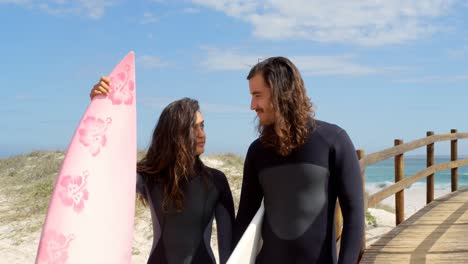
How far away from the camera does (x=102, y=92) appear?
3.02 meters

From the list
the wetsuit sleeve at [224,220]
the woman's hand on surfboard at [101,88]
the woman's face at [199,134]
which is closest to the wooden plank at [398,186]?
the wetsuit sleeve at [224,220]

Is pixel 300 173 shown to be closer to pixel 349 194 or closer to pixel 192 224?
pixel 349 194

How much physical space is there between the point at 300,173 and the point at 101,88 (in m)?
1.22

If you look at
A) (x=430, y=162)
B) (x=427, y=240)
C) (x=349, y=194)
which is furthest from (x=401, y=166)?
(x=349, y=194)

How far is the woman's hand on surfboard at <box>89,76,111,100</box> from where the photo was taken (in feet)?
9.86

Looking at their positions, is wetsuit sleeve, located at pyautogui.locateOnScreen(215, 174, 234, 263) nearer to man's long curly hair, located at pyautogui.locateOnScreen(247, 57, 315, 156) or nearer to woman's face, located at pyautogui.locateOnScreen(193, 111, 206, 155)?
woman's face, located at pyautogui.locateOnScreen(193, 111, 206, 155)

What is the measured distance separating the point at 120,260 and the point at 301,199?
3.43ft

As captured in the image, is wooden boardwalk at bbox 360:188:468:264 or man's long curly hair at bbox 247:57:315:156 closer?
man's long curly hair at bbox 247:57:315:156

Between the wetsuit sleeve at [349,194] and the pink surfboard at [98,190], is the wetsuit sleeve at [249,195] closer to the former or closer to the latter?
the wetsuit sleeve at [349,194]

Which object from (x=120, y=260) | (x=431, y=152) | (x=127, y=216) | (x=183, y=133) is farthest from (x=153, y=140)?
(x=431, y=152)

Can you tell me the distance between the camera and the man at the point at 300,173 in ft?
7.75

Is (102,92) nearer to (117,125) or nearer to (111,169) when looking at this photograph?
(117,125)

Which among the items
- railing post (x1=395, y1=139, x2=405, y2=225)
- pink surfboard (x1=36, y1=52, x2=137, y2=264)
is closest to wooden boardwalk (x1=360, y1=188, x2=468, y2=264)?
railing post (x1=395, y1=139, x2=405, y2=225)

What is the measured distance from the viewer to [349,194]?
2.37 meters
